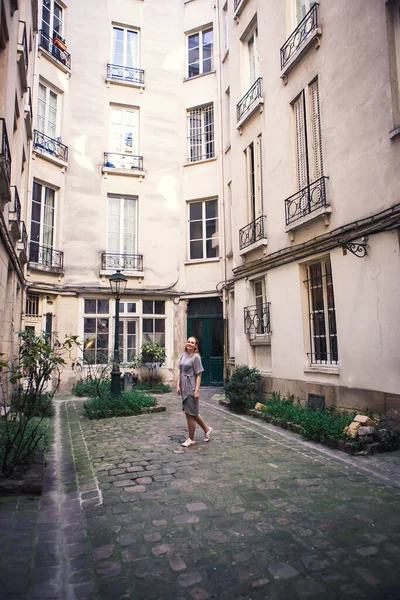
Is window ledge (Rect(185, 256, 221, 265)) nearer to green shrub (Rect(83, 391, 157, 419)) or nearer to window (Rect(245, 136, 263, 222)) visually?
window (Rect(245, 136, 263, 222))

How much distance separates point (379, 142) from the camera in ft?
20.9

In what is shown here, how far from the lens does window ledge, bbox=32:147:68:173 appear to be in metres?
12.7

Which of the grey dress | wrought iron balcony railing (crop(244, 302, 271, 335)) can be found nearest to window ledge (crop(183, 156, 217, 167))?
wrought iron balcony railing (crop(244, 302, 271, 335))

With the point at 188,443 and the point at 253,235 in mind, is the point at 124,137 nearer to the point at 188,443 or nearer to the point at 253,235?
the point at 253,235

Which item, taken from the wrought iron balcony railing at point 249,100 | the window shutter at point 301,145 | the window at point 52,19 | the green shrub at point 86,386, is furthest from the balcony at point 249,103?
the green shrub at point 86,386

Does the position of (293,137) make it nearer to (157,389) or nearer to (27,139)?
(27,139)

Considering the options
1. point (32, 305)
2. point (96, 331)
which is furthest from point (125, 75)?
point (96, 331)

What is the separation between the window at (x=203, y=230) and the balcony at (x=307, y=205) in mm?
5912

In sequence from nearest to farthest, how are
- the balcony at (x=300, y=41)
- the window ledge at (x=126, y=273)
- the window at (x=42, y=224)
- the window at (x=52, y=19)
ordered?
the balcony at (x=300, y=41)
the window at (x=42, y=224)
the window at (x=52, y=19)
the window ledge at (x=126, y=273)

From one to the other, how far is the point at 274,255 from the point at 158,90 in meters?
10.1

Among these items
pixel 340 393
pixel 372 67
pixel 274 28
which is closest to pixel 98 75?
pixel 274 28

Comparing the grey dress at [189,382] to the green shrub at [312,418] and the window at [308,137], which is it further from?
the window at [308,137]

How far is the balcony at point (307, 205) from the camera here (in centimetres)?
777

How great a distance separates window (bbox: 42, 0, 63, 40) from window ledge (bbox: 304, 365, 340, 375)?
14097 millimetres
